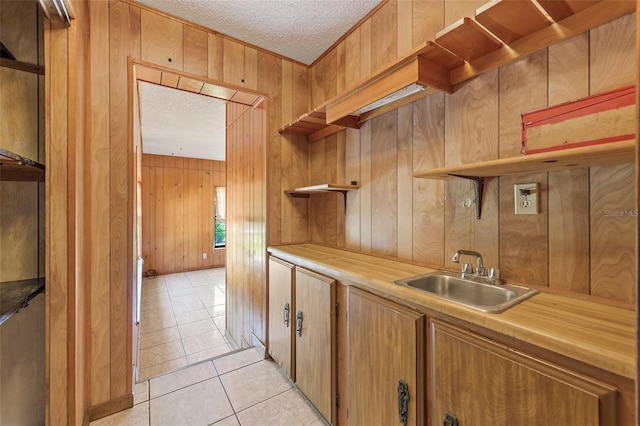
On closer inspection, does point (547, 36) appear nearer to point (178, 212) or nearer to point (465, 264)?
point (465, 264)

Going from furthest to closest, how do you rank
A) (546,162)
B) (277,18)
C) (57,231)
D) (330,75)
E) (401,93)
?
(330,75) < (277,18) < (401,93) < (57,231) < (546,162)

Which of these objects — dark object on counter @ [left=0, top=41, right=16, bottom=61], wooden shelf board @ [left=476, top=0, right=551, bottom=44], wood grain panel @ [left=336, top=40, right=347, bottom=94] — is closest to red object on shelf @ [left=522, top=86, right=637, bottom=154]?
wooden shelf board @ [left=476, top=0, right=551, bottom=44]

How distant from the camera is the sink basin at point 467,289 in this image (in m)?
1.07

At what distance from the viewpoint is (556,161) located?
33.5 inches

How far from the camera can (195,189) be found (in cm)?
650

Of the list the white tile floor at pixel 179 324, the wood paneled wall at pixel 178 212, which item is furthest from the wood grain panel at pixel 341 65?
the wood paneled wall at pixel 178 212

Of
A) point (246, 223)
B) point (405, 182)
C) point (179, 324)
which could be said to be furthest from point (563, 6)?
point (179, 324)

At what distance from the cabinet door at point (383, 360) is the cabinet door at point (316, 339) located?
17cm

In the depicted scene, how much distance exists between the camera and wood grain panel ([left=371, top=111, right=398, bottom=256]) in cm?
166

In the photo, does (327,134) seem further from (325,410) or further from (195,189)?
(195,189)

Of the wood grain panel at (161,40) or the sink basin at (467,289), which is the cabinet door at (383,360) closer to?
the sink basin at (467,289)

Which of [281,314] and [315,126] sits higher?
[315,126]

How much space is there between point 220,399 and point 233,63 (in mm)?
2481

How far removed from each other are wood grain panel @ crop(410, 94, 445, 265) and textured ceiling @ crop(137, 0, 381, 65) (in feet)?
2.96
